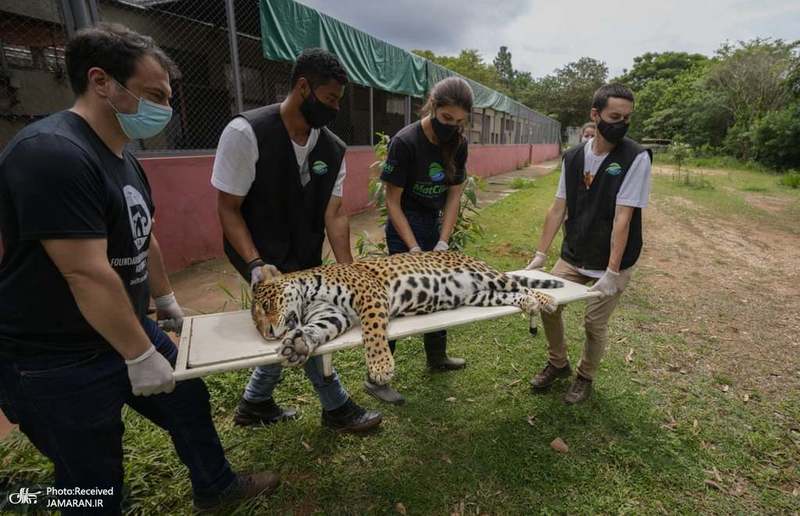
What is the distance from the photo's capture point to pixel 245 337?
234cm

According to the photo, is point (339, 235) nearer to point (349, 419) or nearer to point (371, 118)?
point (349, 419)

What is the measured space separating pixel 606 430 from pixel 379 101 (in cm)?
1000

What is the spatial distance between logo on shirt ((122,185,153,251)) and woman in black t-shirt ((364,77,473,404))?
185cm

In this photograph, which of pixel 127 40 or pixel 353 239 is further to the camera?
pixel 353 239

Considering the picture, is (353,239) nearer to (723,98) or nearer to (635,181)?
(635,181)

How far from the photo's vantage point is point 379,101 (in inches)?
→ 440

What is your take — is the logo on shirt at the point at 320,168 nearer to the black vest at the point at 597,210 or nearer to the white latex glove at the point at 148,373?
the white latex glove at the point at 148,373

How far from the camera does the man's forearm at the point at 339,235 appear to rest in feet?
9.95

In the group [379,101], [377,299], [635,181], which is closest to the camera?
[377,299]

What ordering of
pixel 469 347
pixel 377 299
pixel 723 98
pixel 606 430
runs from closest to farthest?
pixel 377 299 < pixel 606 430 < pixel 469 347 < pixel 723 98

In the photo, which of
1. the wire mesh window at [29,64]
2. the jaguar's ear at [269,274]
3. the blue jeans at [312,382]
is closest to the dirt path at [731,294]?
the blue jeans at [312,382]

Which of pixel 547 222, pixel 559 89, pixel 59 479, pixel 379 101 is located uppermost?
pixel 559 89

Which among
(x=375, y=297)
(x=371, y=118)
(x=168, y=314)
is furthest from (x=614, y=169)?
(x=371, y=118)

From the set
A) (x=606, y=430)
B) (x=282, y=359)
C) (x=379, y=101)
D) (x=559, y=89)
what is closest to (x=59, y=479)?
(x=282, y=359)
